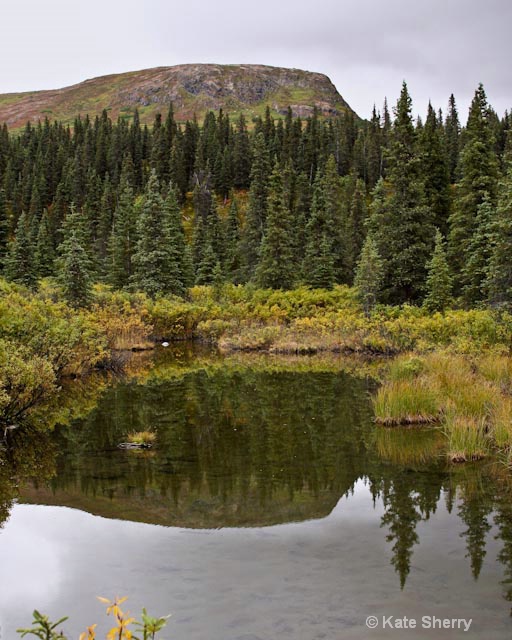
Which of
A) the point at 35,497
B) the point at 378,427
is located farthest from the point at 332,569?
the point at 378,427

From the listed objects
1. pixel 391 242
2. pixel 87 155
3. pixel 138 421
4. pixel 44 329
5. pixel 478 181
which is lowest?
pixel 138 421

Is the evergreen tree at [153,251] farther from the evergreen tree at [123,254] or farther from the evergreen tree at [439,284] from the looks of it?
the evergreen tree at [439,284]

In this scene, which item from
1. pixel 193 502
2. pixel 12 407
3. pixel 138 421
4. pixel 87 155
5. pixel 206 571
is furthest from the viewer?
pixel 87 155

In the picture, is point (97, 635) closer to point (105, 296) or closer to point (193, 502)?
point (193, 502)

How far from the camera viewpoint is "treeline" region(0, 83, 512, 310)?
32781 mm

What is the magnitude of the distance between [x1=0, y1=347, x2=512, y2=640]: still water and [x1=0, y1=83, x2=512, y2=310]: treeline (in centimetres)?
1431

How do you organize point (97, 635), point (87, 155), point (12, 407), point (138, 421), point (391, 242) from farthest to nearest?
1. point (87, 155)
2. point (391, 242)
3. point (138, 421)
4. point (12, 407)
5. point (97, 635)

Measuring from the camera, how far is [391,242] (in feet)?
110

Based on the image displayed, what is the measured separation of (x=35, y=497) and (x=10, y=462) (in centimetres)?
210

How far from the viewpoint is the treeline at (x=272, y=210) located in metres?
32.8

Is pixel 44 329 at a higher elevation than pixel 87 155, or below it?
below

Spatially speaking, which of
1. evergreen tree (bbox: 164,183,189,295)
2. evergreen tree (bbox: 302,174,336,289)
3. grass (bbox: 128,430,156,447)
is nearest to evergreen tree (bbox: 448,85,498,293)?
evergreen tree (bbox: 302,174,336,289)

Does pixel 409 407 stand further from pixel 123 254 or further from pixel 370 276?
pixel 123 254

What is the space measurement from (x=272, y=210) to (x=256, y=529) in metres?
37.4
